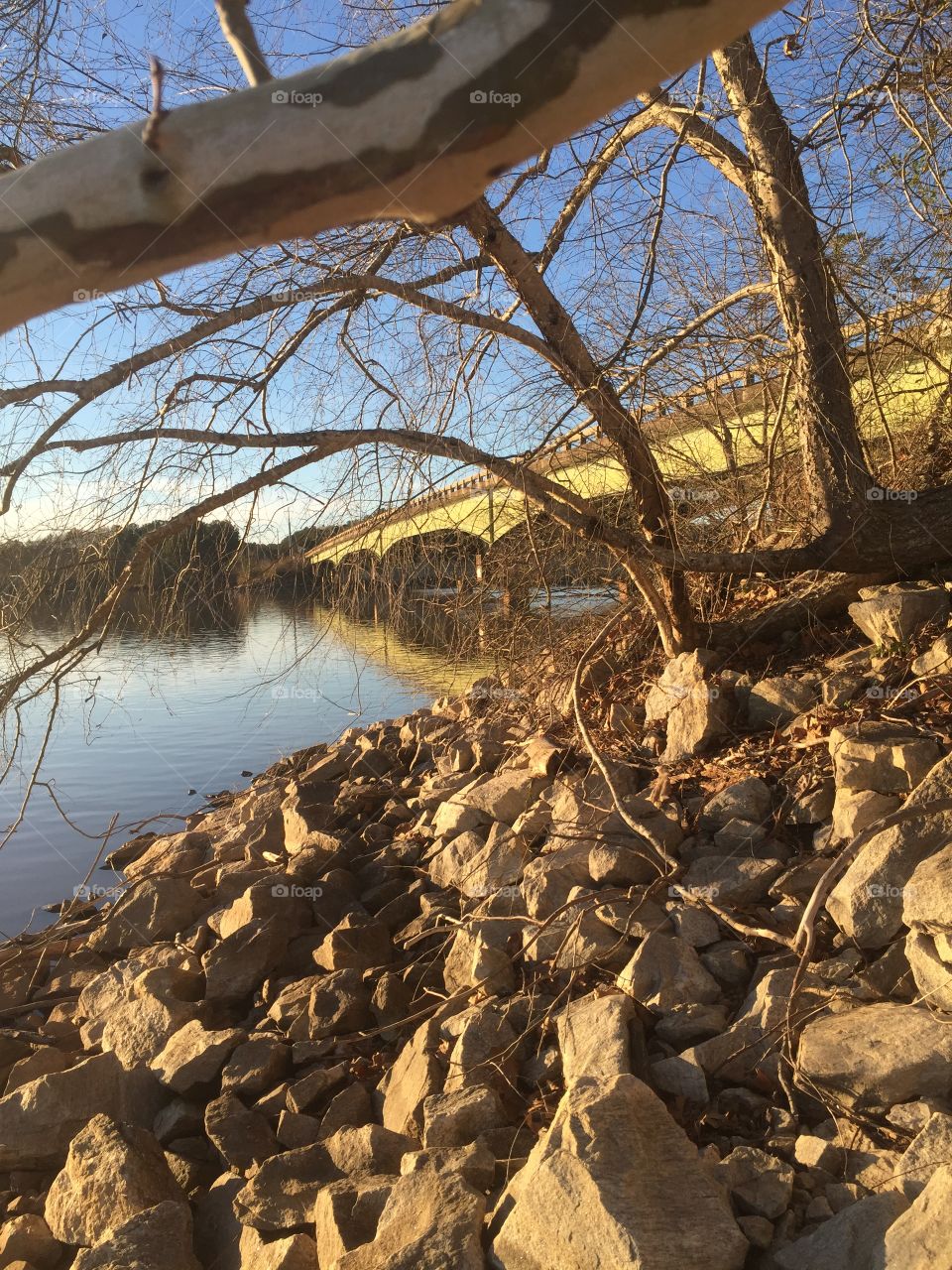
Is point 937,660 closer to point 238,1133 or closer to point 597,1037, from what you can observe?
point 597,1037

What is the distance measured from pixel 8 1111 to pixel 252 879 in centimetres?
197

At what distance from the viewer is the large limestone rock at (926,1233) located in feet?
A: 7.14

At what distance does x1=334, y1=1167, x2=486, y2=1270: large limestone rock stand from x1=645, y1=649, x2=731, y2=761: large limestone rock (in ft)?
8.84

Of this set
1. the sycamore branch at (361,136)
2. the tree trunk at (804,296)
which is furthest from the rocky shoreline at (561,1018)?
the sycamore branch at (361,136)

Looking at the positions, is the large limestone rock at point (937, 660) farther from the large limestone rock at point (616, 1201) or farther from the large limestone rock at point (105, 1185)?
the large limestone rock at point (105, 1185)

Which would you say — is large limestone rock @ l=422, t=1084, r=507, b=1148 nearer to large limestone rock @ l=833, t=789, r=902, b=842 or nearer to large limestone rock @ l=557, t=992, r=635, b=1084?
large limestone rock @ l=557, t=992, r=635, b=1084

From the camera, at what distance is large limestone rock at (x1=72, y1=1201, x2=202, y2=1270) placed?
3.05 meters

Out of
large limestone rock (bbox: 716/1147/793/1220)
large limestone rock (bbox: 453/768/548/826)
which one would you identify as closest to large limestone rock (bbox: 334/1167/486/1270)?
large limestone rock (bbox: 716/1147/793/1220)

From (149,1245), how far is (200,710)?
11.1 m

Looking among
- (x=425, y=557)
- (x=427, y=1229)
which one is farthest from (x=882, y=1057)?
(x=425, y=557)

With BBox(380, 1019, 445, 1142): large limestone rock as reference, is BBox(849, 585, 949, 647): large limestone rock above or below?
above

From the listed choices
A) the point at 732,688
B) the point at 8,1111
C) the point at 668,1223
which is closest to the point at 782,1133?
the point at 668,1223

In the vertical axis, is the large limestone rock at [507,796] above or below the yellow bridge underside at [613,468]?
below

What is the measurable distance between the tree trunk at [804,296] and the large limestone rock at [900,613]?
624 millimetres
